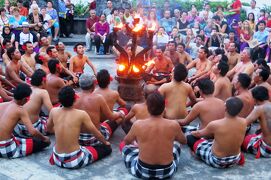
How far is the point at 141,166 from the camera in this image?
15.2 ft

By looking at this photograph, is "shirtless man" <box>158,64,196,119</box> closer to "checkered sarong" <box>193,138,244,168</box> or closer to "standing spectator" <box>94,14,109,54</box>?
"checkered sarong" <box>193,138,244,168</box>

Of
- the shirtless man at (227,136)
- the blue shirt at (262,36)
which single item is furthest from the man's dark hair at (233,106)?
the blue shirt at (262,36)

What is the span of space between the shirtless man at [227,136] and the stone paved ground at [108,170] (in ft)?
0.53

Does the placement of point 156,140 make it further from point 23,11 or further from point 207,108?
point 23,11

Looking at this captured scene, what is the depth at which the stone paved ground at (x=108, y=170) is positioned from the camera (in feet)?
15.7

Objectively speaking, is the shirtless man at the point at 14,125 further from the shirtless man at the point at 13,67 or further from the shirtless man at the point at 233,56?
the shirtless man at the point at 233,56

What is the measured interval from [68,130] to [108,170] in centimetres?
76

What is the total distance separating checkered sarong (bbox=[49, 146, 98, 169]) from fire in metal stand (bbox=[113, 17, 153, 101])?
2684 mm

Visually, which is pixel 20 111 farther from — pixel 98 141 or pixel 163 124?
pixel 163 124

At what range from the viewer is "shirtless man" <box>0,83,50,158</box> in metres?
4.99

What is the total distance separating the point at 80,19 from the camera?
16.4 m

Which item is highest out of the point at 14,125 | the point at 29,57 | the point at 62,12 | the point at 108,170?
the point at 62,12

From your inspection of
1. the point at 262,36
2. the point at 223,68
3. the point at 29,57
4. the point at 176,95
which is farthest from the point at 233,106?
the point at 262,36

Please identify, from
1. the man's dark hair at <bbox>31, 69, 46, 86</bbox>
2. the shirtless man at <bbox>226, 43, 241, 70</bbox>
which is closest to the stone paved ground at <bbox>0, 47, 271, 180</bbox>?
the man's dark hair at <bbox>31, 69, 46, 86</bbox>
